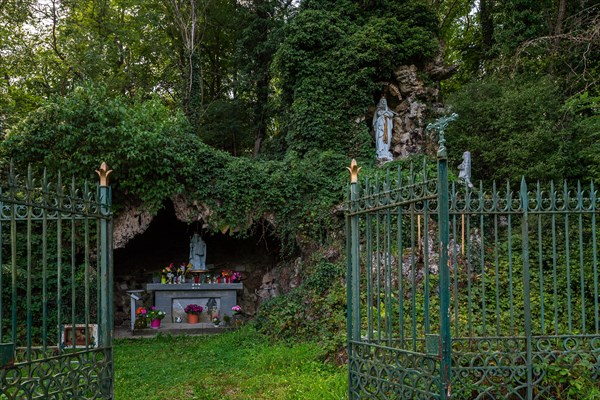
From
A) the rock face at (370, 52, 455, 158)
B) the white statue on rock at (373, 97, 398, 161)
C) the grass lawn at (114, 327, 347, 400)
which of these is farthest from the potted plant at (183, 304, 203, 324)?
the rock face at (370, 52, 455, 158)

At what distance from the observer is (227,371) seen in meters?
8.28

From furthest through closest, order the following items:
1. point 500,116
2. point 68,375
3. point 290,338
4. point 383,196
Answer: point 500,116 → point 290,338 → point 383,196 → point 68,375

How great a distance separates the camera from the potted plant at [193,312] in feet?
43.9

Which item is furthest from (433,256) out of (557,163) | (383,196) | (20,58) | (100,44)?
(20,58)

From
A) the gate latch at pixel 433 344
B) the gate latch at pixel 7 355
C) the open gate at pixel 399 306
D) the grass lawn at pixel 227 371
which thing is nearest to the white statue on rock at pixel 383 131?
the grass lawn at pixel 227 371

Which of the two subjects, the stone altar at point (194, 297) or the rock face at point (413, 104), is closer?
the stone altar at point (194, 297)

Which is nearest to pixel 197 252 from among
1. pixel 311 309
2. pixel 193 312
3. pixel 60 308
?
pixel 193 312

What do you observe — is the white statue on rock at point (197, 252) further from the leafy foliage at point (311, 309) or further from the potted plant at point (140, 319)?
the leafy foliage at point (311, 309)

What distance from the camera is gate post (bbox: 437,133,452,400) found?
12.9 ft

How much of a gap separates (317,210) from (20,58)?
11745 millimetres

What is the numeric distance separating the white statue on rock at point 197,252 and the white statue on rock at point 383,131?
5383mm

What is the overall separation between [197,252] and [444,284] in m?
11.0

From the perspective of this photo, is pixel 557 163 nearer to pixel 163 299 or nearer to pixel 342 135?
pixel 342 135

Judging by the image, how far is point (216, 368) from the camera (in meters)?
8.53
